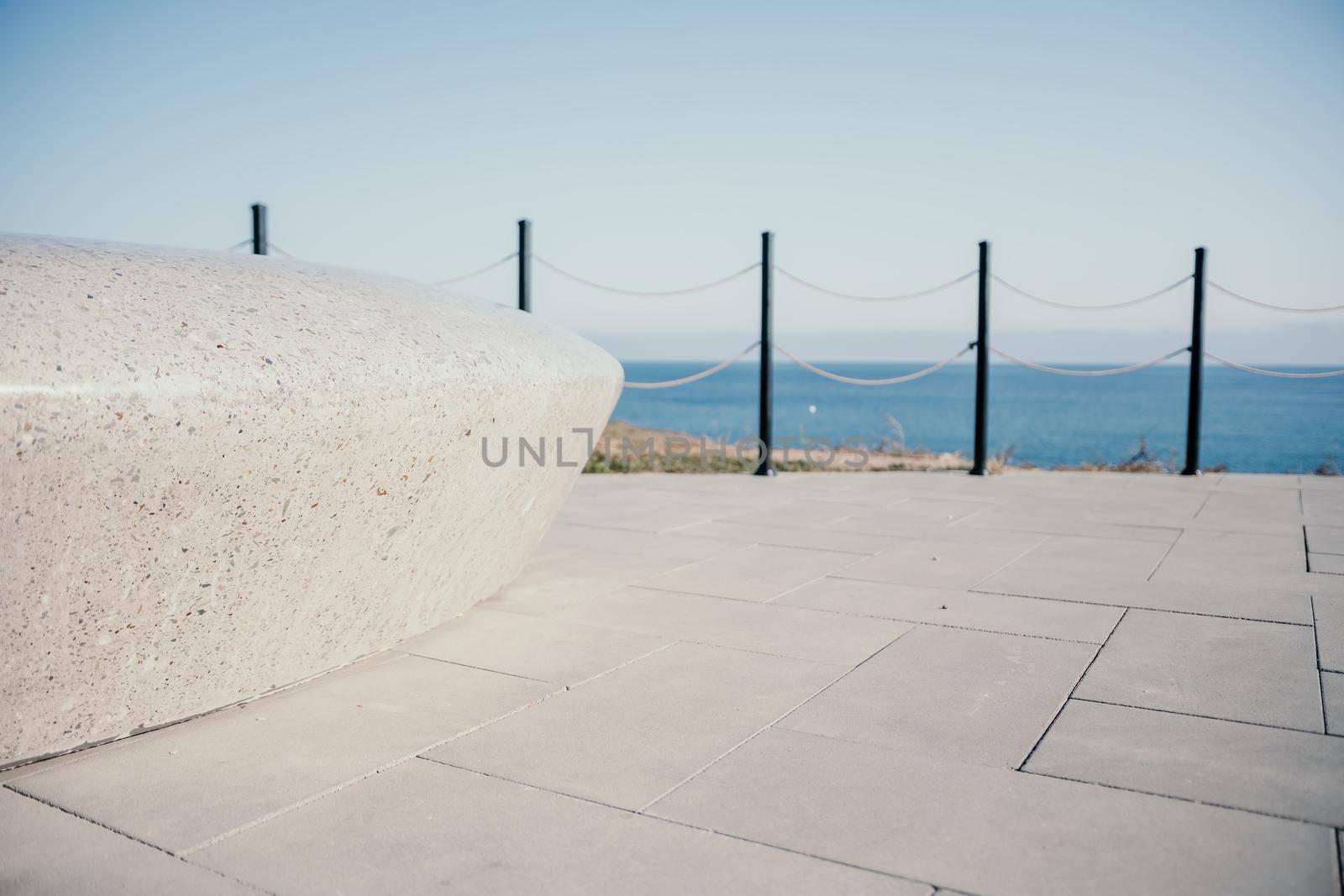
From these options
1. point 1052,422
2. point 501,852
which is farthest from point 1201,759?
point 1052,422

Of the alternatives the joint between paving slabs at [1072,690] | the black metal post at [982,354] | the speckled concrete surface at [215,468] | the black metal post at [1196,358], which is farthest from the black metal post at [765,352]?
the speckled concrete surface at [215,468]

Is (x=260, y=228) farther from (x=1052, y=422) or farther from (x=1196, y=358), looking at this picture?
(x=1052, y=422)

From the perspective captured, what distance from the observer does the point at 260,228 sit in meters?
8.67

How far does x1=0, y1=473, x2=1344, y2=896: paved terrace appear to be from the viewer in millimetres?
2057

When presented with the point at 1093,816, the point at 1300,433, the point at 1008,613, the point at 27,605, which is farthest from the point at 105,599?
the point at 1300,433

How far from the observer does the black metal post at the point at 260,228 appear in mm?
8672

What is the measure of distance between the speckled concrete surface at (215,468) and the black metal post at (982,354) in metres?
6.33

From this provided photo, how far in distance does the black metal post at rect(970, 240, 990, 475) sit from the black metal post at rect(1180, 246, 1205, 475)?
1.78 m

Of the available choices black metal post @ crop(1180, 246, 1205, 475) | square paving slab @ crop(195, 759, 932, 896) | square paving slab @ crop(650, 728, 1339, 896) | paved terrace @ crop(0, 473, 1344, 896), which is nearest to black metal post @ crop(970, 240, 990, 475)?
black metal post @ crop(1180, 246, 1205, 475)

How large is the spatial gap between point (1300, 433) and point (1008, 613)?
4912 centimetres

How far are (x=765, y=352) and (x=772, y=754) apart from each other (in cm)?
678

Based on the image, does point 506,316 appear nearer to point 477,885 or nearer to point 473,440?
point 473,440

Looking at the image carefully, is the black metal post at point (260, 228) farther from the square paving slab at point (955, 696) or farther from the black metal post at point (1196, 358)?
the black metal post at point (1196, 358)

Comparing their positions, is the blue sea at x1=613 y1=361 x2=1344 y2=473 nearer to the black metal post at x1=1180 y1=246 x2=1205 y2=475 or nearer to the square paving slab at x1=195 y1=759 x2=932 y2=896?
the black metal post at x1=1180 y1=246 x2=1205 y2=475
